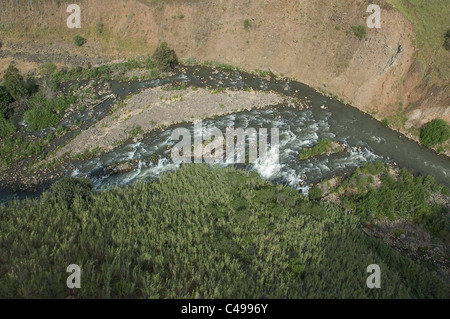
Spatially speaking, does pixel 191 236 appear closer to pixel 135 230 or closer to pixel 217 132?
pixel 135 230

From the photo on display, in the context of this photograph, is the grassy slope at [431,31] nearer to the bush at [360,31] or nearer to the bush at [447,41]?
the bush at [447,41]

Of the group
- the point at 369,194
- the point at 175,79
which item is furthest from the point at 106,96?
the point at 369,194

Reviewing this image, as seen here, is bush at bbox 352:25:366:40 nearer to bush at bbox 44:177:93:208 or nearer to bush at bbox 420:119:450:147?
bush at bbox 420:119:450:147

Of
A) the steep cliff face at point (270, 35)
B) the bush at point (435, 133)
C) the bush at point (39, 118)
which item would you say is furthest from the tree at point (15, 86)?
the bush at point (435, 133)

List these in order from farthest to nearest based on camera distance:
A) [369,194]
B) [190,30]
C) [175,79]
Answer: [190,30] < [175,79] < [369,194]

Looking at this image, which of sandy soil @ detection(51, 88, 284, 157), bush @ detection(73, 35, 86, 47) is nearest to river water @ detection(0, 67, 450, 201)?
sandy soil @ detection(51, 88, 284, 157)

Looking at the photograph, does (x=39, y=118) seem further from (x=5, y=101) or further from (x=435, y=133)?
(x=435, y=133)
